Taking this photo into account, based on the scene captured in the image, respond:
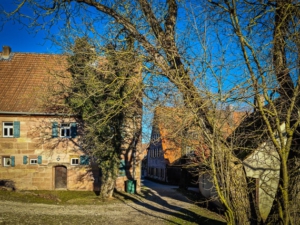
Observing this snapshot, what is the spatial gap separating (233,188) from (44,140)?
1752 centimetres

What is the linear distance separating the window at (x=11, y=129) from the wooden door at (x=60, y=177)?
351 centimetres

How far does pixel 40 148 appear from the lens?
69.5 ft

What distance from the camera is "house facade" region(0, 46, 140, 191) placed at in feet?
68.2

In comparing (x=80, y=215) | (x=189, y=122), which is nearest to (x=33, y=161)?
(x=80, y=215)

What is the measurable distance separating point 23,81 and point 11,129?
3.74 meters

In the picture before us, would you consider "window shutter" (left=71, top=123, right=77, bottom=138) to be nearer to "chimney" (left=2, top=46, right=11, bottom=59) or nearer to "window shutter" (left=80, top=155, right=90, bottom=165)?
"window shutter" (left=80, top=155, right=90, bottom=165)

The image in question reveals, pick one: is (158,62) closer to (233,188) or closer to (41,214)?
(233,188)

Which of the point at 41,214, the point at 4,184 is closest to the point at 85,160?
the point at 4,184

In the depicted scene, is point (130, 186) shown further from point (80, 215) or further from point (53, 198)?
point (80, 215)

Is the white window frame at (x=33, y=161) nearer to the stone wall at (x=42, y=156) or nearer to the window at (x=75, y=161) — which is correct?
the stone wall at (x=42, y=156)

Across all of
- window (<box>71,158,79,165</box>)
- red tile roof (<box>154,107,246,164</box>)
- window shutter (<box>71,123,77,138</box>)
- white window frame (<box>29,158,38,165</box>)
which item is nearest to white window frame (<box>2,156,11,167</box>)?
white window frame (<box>29,158,38,165</box>)

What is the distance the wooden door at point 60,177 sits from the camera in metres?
21.4

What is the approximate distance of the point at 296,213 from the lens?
19.6ft

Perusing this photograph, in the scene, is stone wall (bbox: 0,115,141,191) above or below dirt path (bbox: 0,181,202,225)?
above
